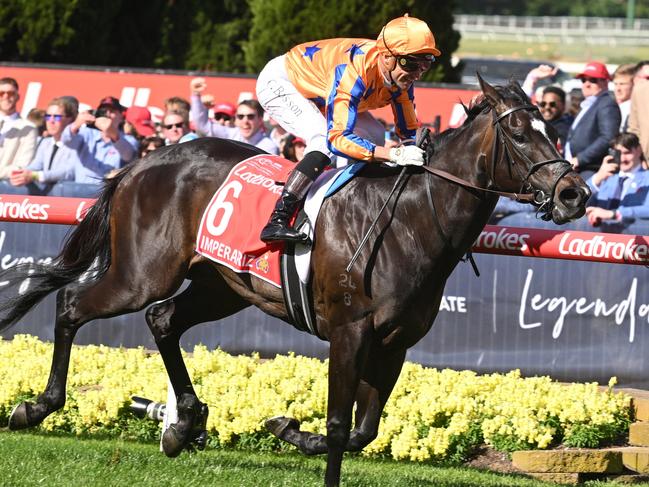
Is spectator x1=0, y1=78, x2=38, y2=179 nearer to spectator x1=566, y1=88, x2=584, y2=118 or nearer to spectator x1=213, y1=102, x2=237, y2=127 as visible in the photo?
spectator x1=213, y1=102, x2=237, y2=127

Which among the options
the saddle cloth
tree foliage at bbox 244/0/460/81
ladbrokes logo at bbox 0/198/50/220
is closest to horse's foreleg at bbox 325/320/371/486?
the saddle cloth

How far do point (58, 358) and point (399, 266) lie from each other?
2.14 m

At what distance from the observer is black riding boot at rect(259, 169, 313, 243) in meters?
6.29

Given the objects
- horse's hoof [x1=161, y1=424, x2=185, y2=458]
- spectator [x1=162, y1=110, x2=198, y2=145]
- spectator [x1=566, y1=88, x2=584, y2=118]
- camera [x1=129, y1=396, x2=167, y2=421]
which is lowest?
horse's hoof [x1=161, y1=424, x2=185, y2=458]

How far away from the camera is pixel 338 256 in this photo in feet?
20.2

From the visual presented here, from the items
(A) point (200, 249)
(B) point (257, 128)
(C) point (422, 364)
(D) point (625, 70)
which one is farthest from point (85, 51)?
(A) point (200, 249)

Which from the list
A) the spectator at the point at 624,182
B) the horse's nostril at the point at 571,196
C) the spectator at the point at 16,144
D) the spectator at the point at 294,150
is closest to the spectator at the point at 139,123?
the spectator at the point at 16,144

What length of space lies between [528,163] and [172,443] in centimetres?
262

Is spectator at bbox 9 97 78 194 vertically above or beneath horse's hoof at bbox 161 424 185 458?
above

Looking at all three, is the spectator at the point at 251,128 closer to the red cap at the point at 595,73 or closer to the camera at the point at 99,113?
the camera at the point at 99,113

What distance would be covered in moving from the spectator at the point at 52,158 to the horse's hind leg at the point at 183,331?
149 inches

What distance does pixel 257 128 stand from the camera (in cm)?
1134

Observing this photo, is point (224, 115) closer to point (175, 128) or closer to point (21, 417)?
point (175, 128)

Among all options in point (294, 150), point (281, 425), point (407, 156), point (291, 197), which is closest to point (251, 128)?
point (294, 150)
